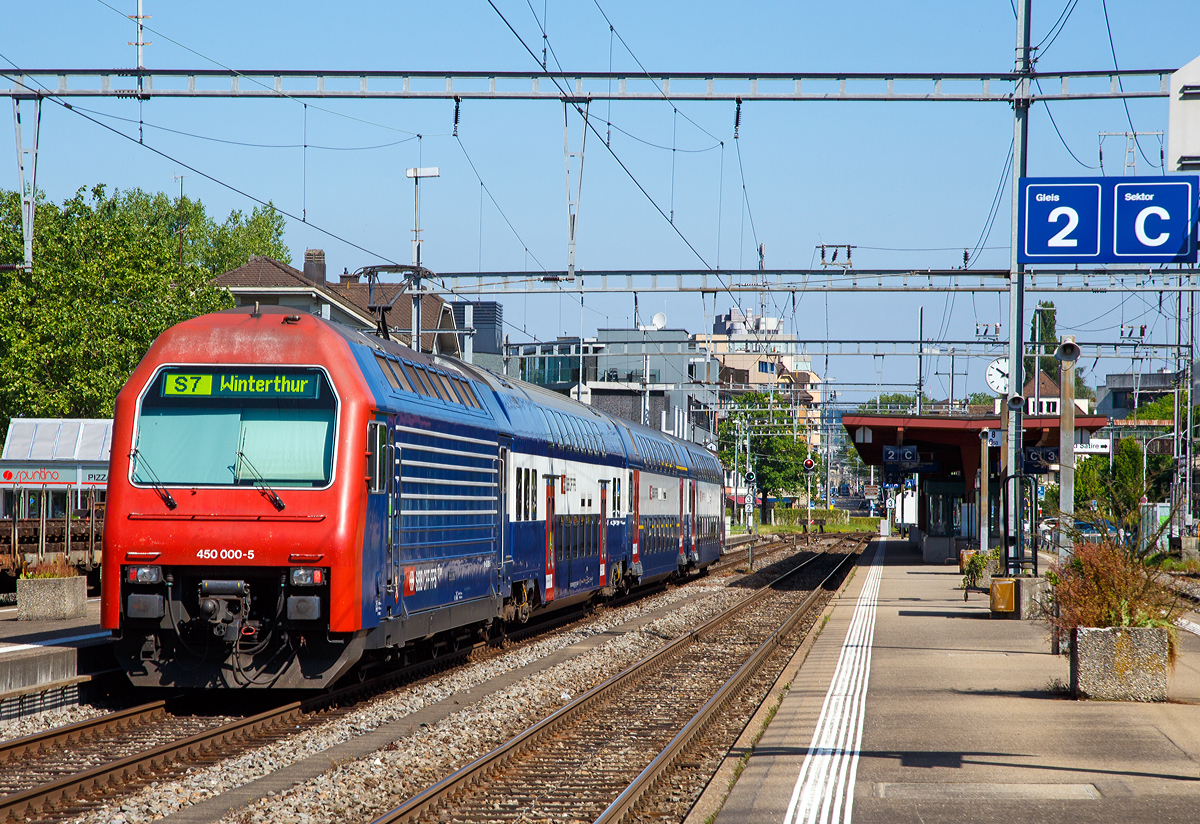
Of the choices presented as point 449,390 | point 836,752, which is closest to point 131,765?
point 836,752

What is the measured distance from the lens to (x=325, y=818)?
7.71 metres

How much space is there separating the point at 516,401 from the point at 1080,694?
8.15m

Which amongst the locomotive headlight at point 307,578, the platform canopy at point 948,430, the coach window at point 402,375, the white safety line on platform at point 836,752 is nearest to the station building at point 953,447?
the platform canopy at point 948,430

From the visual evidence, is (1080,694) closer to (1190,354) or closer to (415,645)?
(415,645)

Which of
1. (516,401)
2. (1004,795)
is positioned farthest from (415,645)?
(1004,795)

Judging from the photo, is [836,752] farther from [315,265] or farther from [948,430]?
[315,265]

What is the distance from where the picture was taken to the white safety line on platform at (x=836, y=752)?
7.41 metres

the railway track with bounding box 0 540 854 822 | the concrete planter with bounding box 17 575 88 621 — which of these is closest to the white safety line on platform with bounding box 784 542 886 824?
the railway track with bounding box 0 540 854 822

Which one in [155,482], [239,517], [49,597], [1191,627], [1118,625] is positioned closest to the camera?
[239,517]

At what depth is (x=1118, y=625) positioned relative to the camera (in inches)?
464

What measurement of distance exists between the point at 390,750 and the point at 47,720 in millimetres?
3397

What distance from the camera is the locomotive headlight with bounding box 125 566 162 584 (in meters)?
10.7

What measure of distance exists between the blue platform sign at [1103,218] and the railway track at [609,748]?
5.96 metres

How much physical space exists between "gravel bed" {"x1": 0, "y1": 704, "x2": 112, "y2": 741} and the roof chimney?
52.1m
